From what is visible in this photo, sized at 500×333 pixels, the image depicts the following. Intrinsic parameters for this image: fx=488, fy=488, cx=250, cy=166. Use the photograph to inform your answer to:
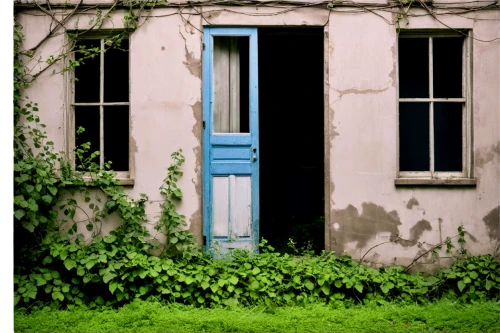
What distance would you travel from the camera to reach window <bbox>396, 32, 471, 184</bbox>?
6.02 metres

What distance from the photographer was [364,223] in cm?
582

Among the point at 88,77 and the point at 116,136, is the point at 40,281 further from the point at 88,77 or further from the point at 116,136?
the point at 88,77

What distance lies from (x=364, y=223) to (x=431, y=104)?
5.56 feet

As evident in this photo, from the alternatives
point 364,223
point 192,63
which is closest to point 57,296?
point 192,63

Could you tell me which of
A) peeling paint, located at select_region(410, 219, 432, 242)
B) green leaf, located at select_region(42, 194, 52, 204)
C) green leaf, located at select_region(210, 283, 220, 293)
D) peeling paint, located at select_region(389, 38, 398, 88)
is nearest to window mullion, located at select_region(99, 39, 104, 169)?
green leaf, located at select_region(42, 194, 52, 204)

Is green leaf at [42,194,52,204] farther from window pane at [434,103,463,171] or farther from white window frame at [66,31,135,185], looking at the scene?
window pane at [434,103,463,171]

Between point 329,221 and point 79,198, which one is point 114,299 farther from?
point 329,221

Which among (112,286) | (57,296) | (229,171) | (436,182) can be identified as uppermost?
(229,171)

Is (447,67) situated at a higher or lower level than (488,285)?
higher

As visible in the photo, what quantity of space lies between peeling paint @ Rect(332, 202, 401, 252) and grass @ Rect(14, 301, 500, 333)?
0.91 m

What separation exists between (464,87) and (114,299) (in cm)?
482

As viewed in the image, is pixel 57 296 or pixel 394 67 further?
pixel 394 67

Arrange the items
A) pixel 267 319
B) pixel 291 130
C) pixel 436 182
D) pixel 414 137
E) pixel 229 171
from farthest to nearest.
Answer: pixel 291 130, pixel 414 137, pixel 229 171, pixel 436 182, pixel 267 319

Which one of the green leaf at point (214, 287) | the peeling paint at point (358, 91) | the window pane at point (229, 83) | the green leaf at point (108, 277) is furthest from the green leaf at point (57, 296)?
the peeling paint at point (358, 91)
